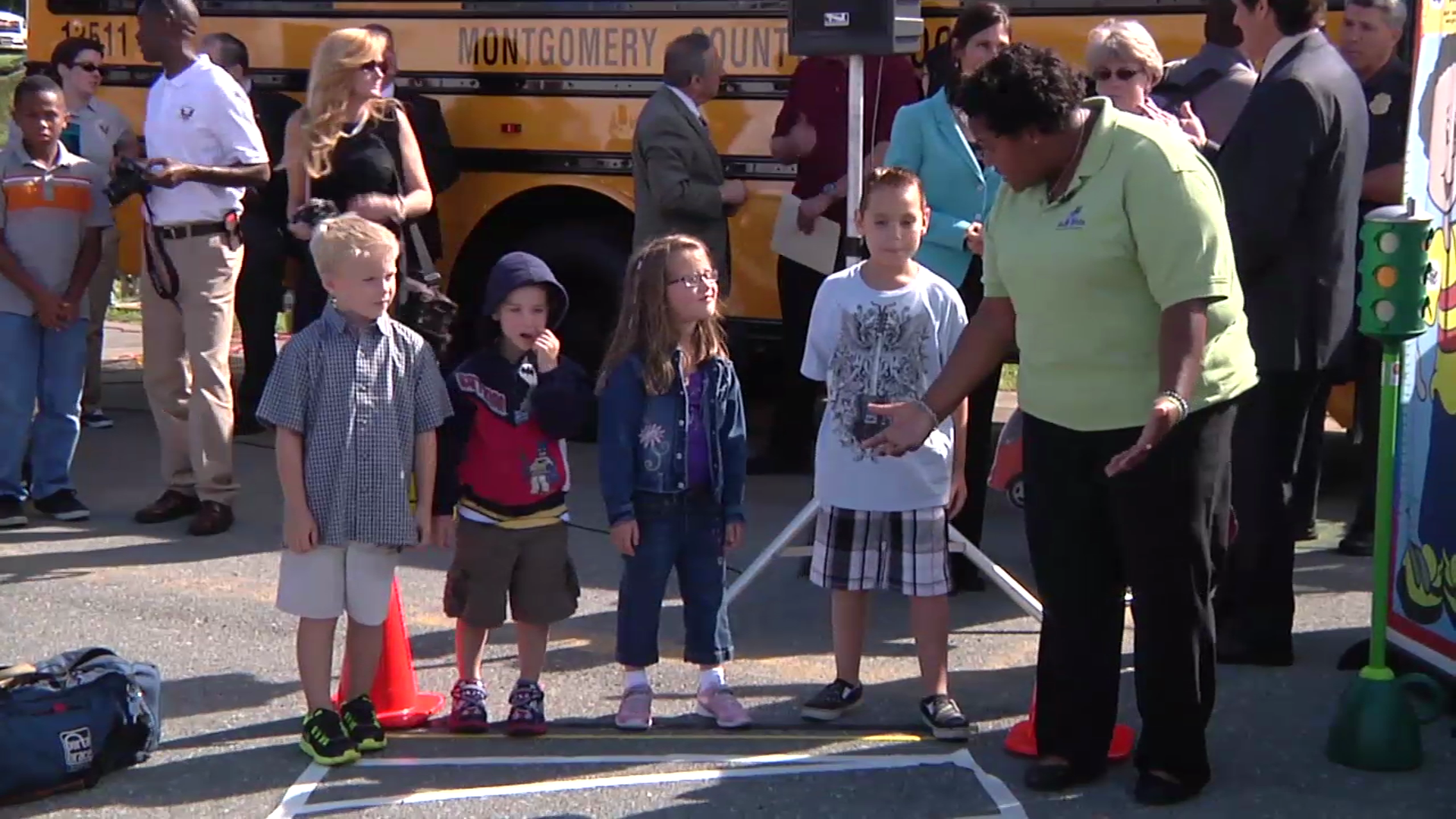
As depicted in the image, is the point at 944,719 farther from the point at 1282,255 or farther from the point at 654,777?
the point at 1282,255

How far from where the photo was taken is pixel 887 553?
534cm

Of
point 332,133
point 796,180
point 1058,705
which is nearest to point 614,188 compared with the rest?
point 796,180

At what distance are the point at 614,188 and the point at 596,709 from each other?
4.15m

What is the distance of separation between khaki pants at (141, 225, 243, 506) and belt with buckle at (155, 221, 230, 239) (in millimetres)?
18

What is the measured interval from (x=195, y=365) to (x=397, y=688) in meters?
2.57

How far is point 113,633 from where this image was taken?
21.1ft

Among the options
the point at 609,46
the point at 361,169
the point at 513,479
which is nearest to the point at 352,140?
the point at 361,169

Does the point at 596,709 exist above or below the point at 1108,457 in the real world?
below

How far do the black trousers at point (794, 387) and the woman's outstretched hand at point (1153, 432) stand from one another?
4.23 metres

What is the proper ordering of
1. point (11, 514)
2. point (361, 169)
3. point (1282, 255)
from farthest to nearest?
point (11, 514), point (361, 169), point (1282, 255)

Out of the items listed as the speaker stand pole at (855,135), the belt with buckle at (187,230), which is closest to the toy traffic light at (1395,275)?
the speaker stand pole at (855,135)

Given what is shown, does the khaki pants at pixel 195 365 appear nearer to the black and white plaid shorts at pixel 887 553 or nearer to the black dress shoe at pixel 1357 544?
the black and white plaid shorts at pixel 887 553

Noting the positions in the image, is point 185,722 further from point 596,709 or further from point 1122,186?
point 1122,186

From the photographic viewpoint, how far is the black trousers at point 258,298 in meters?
9.62
